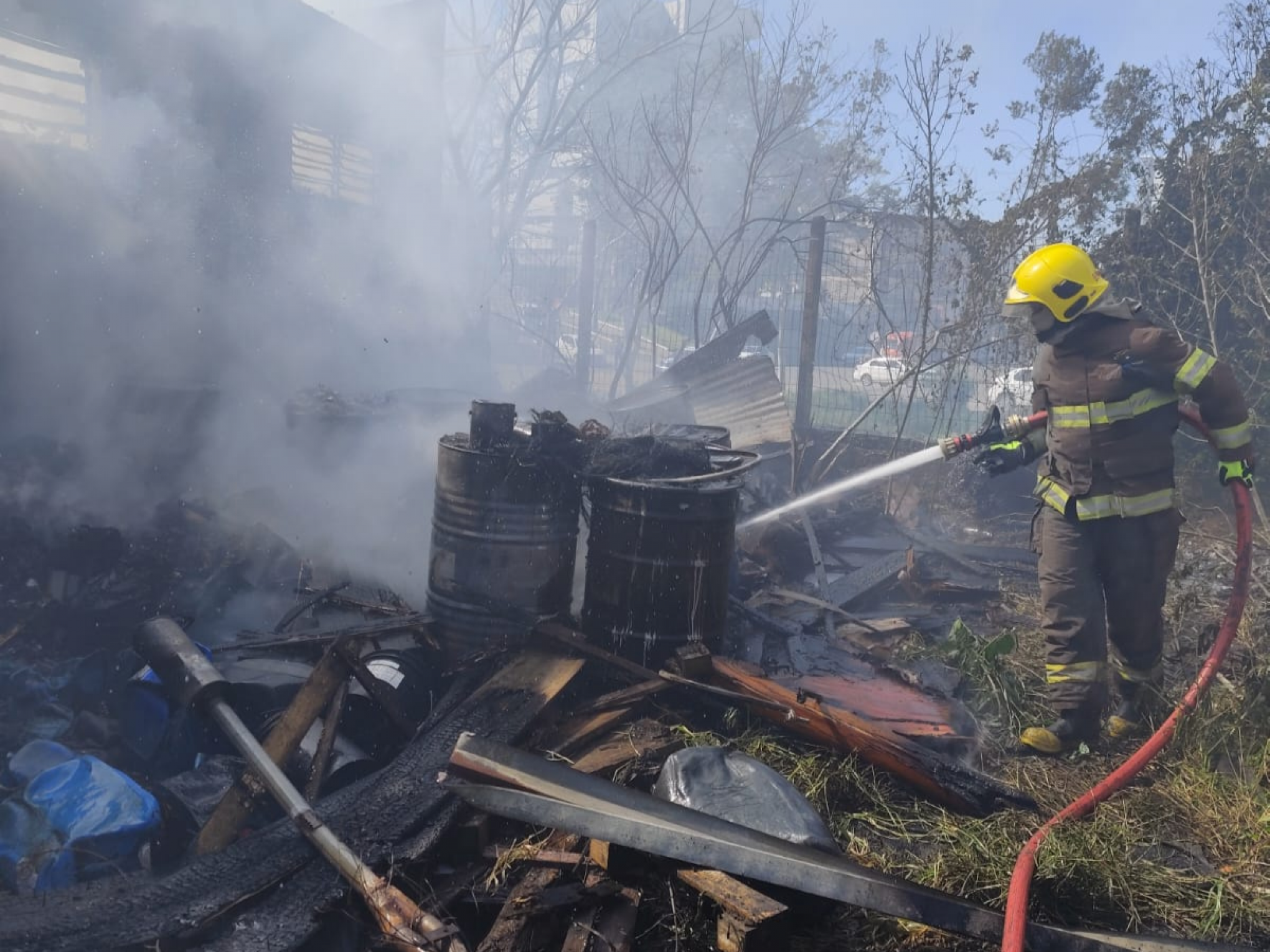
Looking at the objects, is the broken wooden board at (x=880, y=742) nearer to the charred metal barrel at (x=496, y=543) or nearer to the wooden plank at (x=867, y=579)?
the charred metal barrel at (x=496, y=543)

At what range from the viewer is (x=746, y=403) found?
28.8ft

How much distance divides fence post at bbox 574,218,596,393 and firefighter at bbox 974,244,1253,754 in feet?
24.9

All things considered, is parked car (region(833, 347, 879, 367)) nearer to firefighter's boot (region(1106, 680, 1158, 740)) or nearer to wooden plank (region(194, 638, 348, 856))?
firefighter's boot (region(1106, 680, 1158, 740))

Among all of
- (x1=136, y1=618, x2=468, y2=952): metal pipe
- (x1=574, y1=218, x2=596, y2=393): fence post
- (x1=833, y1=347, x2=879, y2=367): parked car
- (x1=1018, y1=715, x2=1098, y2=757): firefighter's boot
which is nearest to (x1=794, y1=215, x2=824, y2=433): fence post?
(x1=833, y1=347, x2=879, y2=367): parked car

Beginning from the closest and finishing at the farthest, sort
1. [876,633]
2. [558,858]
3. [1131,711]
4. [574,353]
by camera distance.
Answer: [558,858]
[1131,711]
[876,633]
[574,353]

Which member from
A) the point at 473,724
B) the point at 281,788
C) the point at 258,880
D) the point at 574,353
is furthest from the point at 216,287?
the point at 258,880

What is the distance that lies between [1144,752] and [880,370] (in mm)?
6531

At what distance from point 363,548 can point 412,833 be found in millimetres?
3778

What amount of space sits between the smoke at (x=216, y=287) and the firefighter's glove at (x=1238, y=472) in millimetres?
4767

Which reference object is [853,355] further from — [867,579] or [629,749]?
[629,749]

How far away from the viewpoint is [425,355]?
12.6 m

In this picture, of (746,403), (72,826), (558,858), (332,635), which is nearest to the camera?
(558,858)

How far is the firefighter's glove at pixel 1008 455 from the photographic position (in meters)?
4.45

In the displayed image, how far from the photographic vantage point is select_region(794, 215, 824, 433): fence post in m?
8.98
